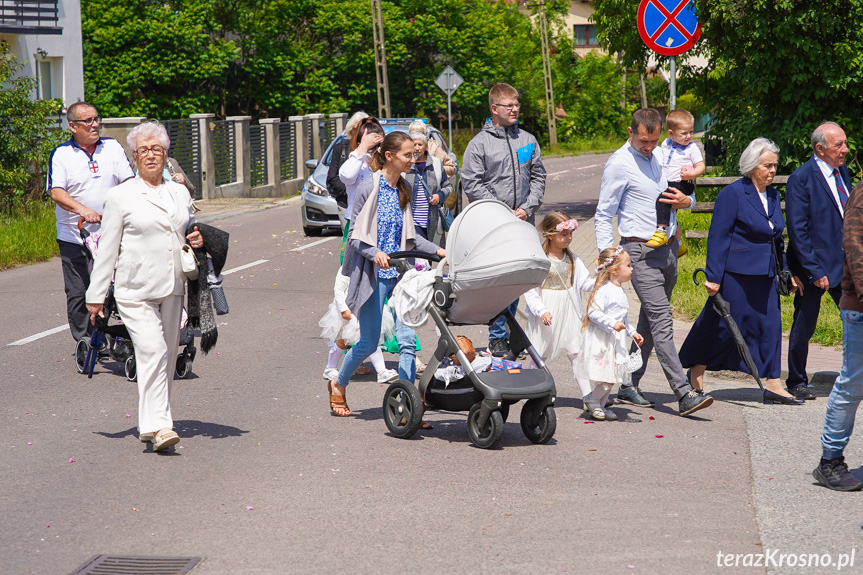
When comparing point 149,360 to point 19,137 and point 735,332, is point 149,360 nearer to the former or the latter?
point 735,332

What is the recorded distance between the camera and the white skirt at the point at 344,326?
7.76m

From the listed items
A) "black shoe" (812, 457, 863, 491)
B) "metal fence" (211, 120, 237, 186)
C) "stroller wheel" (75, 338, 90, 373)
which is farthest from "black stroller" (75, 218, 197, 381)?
"metal fence" (211, 120, 237, 186)

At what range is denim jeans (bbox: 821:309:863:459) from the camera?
5812 millimetres

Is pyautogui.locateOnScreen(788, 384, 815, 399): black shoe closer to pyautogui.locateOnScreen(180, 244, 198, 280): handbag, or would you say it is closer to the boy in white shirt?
the boy in white shirt

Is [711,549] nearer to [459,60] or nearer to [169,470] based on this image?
[169,470]

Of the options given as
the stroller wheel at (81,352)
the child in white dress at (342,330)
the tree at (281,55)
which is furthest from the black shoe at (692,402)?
the tree at (281,55)

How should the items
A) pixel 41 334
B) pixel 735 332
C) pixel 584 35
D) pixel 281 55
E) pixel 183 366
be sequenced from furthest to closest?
1. pixel 584 35
2. pixel 281 55
3. pixel 41 334
4. pixel 183 366
5. pixel 735 332

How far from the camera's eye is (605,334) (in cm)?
751

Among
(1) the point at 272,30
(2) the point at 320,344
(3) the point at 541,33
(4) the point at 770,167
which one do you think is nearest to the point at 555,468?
(4) the point at 770,167

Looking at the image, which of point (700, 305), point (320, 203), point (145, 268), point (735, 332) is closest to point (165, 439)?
Result: point (145, 268)

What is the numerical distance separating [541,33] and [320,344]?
46700mm

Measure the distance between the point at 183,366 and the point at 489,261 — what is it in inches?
133

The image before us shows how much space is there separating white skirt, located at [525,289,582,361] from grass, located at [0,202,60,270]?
10.2m

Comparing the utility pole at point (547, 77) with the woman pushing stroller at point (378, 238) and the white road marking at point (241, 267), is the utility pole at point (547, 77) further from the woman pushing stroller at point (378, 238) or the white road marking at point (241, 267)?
→ the woman pushing stroller at point (378, 238)
